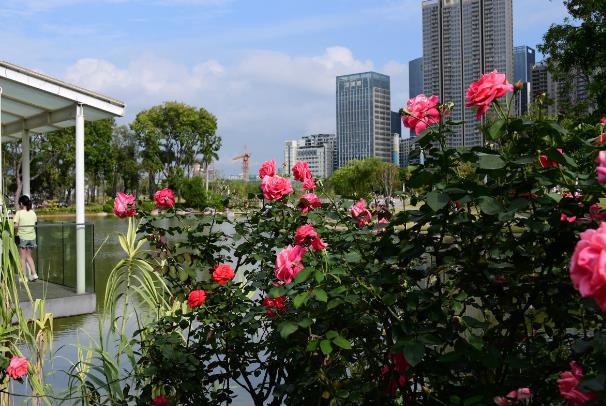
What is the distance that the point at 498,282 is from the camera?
173 cm

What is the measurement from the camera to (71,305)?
7.86 m

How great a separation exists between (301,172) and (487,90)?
126 centimetres

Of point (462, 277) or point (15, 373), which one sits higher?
point (462, 277)

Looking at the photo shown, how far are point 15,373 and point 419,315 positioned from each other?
201cm

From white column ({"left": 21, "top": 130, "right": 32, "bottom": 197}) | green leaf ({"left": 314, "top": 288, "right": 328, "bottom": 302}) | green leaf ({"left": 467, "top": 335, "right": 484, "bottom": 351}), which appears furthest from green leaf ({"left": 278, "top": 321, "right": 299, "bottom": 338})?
white column ({"left": 21, "top": 130, "right": 32, "bottom": 197})

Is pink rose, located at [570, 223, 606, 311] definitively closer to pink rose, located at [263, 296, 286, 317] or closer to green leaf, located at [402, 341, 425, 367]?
green leaf, located at [402, 341, 425, 367]

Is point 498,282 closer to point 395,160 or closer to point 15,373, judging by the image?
point 15,373

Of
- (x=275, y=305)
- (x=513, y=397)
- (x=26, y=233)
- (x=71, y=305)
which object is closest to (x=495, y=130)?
(x=513, y=397)

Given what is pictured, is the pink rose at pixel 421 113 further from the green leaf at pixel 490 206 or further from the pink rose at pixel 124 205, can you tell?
the pink rose at pixel 124 205

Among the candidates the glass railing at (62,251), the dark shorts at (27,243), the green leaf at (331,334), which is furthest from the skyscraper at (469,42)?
the green leaf at (331,334)

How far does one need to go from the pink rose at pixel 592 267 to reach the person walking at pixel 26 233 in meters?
8.01

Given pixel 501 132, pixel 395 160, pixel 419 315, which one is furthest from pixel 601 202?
pixel 395 160

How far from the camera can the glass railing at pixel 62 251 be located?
824 centimetres

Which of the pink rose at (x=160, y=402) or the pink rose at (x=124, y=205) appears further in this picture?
the pink rose at (x=124, y=205)
